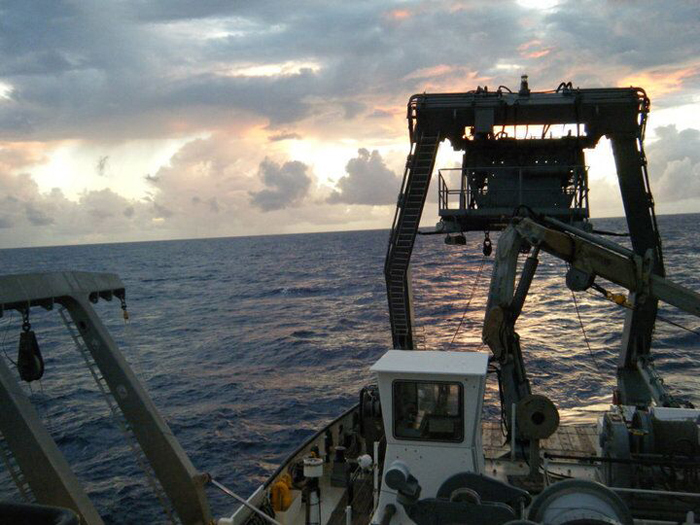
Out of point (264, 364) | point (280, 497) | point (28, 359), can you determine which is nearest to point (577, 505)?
point (280, 497)

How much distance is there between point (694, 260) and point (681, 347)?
62552 mm

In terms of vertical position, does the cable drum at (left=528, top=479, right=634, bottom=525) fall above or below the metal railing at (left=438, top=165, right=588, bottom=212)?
below

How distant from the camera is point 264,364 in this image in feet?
146

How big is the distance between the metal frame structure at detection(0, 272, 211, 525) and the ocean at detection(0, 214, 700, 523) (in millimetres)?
992

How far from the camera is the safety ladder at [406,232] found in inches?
747

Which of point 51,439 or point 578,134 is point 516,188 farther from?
point 51,439

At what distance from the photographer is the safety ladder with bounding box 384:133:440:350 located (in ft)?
62.3

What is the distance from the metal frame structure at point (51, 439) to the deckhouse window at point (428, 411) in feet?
19.4

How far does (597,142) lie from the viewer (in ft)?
63.3

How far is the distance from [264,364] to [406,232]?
27.4 m

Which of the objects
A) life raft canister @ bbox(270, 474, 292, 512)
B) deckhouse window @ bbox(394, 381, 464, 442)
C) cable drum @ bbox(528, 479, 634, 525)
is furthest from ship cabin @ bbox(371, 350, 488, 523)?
life raft canister @ bbox(270, 474, 292, 512)

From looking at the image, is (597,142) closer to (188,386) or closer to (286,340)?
(188,386)

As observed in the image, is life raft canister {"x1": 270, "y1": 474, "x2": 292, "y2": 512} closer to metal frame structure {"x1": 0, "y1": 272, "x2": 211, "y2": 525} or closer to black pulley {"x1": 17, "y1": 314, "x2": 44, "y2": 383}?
metal frame structure {"x1": 0, "y1": 272, "x2": 211, "y2": 525}

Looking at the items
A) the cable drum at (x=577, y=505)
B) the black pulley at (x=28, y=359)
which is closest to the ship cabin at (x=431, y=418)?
the cable drum at (x=577, y=505)
